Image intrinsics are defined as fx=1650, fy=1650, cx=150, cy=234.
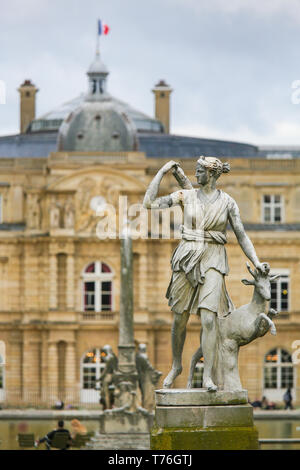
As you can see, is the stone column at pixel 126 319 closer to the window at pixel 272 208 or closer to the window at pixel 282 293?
the window at pixel 282 293

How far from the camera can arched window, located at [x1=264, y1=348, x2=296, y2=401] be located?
76.8 meters

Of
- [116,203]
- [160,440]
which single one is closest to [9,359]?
[116,203]

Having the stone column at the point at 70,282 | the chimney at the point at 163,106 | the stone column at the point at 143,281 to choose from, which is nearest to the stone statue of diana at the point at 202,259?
the stone column at the point at 143,281

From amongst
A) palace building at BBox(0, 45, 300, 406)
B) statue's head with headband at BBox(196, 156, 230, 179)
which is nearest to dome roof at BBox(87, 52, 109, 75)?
palace building at BBox(0, 45, 300, 406)

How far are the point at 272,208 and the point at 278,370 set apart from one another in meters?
7.89

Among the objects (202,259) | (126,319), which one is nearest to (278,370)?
(126,319)

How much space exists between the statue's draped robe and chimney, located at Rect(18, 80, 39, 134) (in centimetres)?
7420

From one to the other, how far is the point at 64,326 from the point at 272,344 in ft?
31.9

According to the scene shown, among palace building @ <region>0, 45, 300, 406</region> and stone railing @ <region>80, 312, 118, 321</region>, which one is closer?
palace building @ <region>0, 45, 300, 406</region>

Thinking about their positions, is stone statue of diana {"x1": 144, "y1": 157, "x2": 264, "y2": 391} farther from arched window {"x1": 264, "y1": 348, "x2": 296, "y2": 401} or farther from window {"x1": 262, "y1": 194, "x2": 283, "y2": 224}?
window {"x1": 262, "y1": 194, "x2": 283, "y2": 224}

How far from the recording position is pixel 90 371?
251 ft
